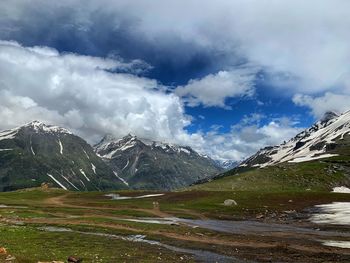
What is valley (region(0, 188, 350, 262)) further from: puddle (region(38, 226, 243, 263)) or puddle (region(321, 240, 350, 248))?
puddle (region(321, 240, 350, 248))

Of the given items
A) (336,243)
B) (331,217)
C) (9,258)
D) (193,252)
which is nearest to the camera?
(9,258)

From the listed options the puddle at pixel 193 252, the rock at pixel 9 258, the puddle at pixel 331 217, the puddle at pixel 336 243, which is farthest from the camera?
the puddle at pixel 331 217

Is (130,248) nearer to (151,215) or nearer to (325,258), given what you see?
(325,258)

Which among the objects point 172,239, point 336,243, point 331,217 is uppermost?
point 331,217

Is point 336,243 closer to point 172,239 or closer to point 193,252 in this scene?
point 193,252

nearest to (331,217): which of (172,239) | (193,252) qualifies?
(172,239)

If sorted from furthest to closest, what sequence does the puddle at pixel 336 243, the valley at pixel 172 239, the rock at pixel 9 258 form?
the puddle at pixel 336 243 → the valley at pixel 172 239 → the rock at pixel 9 258

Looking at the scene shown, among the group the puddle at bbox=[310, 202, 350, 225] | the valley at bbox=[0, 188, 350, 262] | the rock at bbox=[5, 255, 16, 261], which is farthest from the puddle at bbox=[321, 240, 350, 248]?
the rock at bbox=[5, 255, 16, 261]

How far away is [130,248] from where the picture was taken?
49688mm

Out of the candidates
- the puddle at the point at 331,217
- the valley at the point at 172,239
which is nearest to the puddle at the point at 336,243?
the valley at the point at 172,239

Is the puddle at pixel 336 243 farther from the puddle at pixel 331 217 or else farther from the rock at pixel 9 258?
the rock at pixel 9 258

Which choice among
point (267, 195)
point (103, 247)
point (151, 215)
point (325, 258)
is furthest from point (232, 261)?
point (267, 195)

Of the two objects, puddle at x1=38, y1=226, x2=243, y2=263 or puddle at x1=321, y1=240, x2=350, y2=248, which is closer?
puddle at x1=38, y1=226, x2=243, y2=263

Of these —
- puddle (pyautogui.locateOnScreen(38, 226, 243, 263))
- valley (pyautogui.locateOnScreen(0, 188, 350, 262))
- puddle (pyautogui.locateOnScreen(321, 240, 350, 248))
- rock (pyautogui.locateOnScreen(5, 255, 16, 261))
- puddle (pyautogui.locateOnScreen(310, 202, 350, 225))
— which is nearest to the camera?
rock (pyautogui.locateOnScreen(5, 255, 16, 261))
